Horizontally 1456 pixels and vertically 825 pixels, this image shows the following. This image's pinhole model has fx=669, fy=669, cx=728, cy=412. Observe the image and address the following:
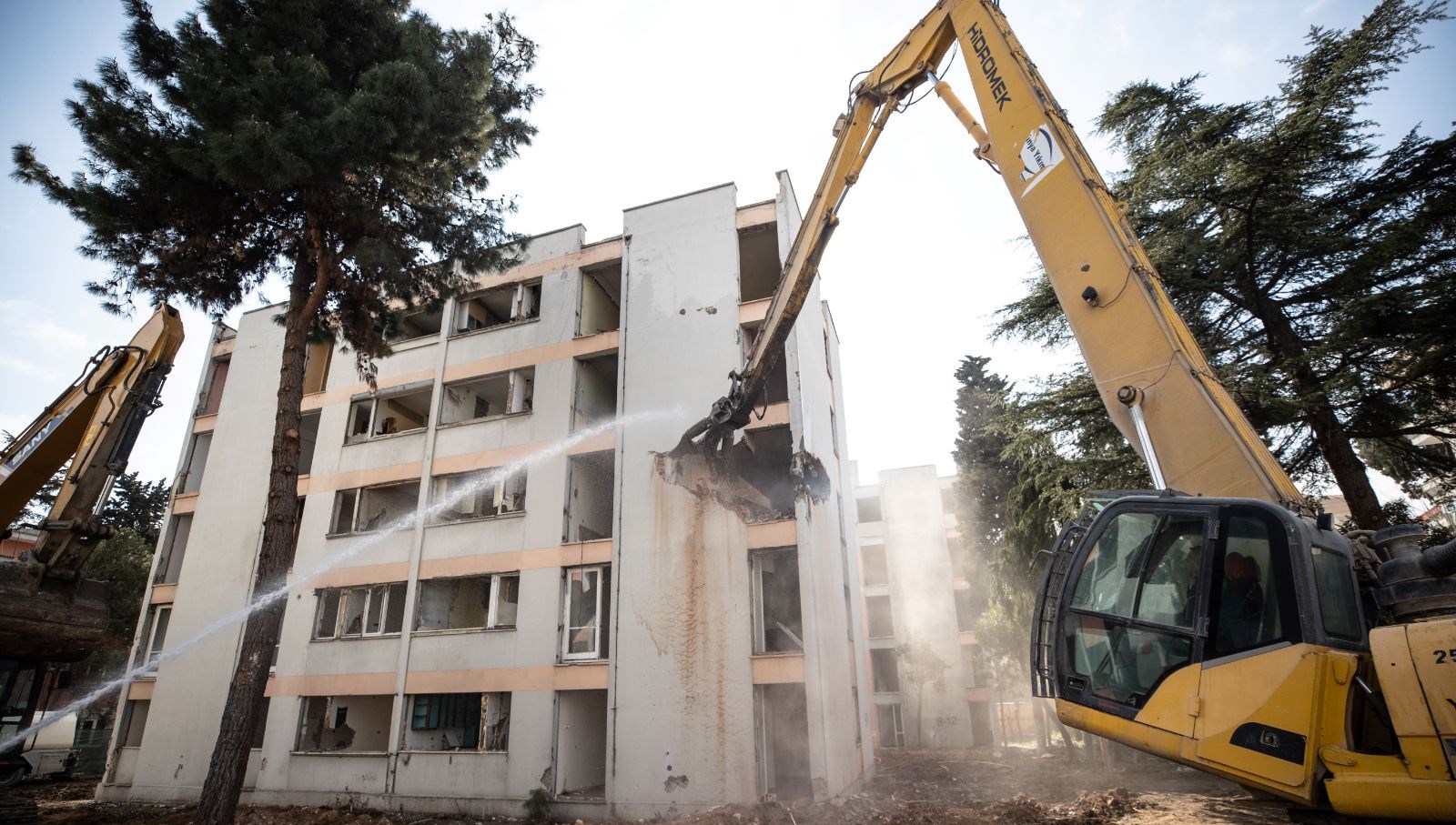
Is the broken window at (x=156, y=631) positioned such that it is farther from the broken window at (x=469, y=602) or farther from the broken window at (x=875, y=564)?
the broken window at (x=875, y=564)

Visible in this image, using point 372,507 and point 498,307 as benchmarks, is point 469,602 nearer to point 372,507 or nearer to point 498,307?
point 372,507

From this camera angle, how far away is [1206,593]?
4656 mm

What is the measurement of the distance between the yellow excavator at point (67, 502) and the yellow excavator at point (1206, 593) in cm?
1208

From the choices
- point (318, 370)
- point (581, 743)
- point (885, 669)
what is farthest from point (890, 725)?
point (318, 370)

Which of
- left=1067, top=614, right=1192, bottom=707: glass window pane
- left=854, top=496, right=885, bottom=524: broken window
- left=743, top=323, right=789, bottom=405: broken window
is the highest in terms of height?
left=854, top=496, right=885, bottom=524: broken window

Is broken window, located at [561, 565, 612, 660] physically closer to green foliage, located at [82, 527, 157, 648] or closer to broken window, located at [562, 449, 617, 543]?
→ broken window, located at [562, 449, 617, 543]

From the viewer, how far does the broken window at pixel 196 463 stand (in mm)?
21219

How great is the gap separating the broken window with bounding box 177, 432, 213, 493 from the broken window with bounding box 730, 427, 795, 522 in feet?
57.7

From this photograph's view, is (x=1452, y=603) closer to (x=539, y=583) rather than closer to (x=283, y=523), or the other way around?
(x=283, y=523)

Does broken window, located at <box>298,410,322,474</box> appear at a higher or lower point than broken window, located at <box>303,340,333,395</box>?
lower

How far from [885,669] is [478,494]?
26.8m

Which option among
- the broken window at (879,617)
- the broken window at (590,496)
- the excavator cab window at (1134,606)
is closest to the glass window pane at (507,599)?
the broken window at (590,496)


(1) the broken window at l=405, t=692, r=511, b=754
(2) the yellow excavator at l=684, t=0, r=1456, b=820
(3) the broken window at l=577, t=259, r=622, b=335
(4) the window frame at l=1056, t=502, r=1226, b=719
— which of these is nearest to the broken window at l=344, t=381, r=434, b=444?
(3) the broken window at l=577, t=259, r=622, b=335

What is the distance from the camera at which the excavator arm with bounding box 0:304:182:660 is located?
884cm
